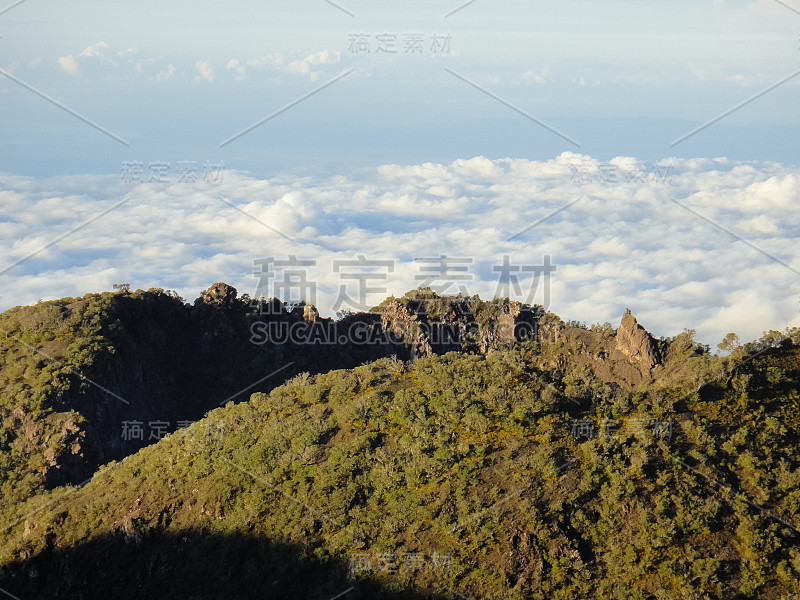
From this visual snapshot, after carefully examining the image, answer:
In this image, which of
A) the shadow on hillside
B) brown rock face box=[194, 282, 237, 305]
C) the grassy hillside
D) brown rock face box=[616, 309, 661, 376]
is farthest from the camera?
brown rock face box=[194, 282, 237, 305]

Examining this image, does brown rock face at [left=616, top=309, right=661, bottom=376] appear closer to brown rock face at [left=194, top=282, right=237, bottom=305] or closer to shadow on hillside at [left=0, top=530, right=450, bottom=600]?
shadow on hillside at [left=0, top=530, right=450, bottom=600]

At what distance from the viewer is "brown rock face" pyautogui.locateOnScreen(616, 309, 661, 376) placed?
2179 inches

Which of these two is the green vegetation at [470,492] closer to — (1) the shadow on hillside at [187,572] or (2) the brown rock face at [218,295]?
(1) the shadow on hillside at [187,572]

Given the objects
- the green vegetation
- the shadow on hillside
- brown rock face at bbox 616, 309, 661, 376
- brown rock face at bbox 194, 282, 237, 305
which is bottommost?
the shadow on hillside

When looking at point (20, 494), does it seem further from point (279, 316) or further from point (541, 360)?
point (541, 360)

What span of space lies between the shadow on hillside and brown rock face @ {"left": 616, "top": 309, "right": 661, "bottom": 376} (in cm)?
1989

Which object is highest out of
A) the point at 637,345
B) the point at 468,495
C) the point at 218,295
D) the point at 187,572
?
the point at 218,295

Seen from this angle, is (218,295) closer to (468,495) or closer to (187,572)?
(187,572)

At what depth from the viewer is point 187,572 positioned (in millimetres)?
49531

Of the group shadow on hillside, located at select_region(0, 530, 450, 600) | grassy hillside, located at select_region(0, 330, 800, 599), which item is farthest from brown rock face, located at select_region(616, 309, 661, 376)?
shadow on hillside, located at select_region(0, 530, 450, 600)

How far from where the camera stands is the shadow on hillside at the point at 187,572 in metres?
46.9

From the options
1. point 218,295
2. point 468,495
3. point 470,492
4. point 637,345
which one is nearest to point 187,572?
point 468,495

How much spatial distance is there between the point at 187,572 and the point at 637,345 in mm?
30459

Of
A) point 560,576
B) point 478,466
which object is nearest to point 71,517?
point 478,466
